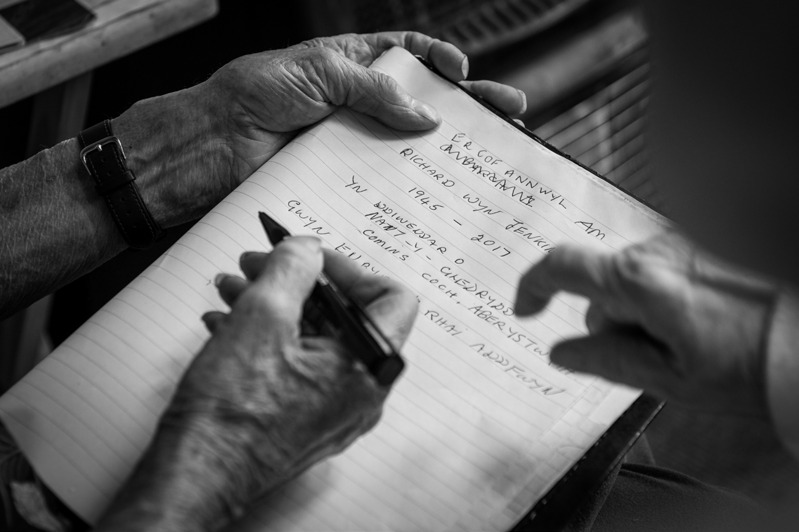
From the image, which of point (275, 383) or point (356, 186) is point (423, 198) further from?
point (275, 383)

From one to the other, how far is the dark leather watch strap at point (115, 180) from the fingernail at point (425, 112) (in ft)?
1.09

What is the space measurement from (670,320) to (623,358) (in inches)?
2.4

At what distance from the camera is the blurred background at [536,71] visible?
1494 millimetres

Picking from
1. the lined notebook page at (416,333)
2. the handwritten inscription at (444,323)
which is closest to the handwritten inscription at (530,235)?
the lined notebook page at (416,333)

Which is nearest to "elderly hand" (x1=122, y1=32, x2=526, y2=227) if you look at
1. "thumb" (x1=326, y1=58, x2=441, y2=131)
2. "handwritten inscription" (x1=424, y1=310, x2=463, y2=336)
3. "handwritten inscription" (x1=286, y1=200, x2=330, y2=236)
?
"thumb" (x1=326, y1=58, x2=441, y2=131)

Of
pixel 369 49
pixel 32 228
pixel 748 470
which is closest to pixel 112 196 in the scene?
pixel 32 228

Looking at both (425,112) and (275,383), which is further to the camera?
(425,112)

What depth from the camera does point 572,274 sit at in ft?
2.10

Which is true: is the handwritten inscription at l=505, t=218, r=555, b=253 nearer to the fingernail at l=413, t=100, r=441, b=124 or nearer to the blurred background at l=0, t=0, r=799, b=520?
the fingernail at l=413, t=100, r=441, b=124

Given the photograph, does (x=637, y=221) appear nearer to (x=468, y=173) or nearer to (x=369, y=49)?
(x=468, y=173)

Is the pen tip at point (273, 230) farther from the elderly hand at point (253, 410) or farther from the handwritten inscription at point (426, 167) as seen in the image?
the handwritten inscription at point (426, 167)

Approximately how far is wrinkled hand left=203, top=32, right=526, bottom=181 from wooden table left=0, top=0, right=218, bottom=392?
0.78 feet

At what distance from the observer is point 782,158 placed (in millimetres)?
494

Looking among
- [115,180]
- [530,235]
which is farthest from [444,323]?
[115,180]
